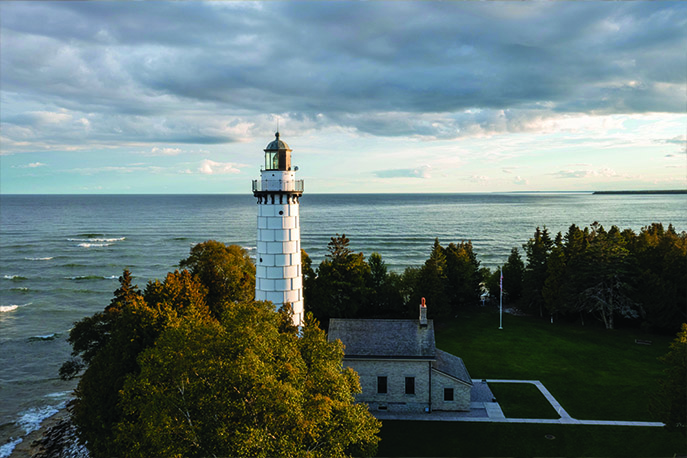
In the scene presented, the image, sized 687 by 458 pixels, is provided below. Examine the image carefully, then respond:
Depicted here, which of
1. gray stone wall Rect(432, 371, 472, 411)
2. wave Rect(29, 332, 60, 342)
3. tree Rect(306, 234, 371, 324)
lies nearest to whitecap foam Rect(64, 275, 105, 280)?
wave Rect(29, 332, 60, 342)

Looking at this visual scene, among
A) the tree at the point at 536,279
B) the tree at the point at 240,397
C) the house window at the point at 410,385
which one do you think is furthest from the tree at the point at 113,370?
the tree at the point at 536,279

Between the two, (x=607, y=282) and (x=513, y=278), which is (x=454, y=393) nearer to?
(x=607, y=282)

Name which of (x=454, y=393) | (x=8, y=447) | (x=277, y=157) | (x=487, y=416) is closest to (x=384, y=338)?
(x=454, y=393)

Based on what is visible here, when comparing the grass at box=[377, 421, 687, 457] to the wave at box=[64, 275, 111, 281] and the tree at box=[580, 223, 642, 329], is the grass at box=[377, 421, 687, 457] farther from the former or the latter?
the wave at box=[64, 275, 111, 281]

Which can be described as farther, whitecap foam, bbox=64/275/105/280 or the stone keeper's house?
whitecap foam, bbox=64/275/105/280

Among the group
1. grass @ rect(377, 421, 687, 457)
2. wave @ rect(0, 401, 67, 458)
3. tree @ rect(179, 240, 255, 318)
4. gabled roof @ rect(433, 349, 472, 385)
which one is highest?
tree @ rect(179, 240, 255, 318)

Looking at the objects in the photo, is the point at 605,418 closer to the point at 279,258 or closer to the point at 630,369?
the point at 630,369

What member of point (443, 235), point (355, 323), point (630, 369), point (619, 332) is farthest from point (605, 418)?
point (443, 235)
